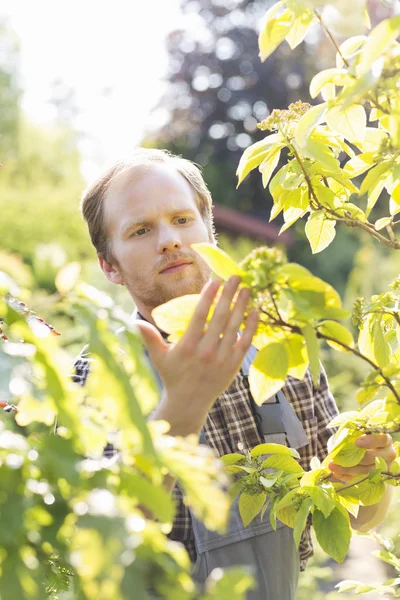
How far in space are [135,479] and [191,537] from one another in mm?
1028

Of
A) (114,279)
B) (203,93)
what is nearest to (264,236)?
(203,93)

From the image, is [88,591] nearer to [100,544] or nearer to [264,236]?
[100,544]

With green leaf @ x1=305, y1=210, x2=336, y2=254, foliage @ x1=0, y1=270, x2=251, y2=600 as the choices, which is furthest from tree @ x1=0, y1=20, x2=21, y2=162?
foliage @ x1=0, y1=270, x2=251, y2=600

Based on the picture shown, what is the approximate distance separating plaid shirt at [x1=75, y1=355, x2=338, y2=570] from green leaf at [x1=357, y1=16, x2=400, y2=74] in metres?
1.05

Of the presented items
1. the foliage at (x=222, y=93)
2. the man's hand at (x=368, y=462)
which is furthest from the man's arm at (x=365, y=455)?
the foliage at (x=222, y=93)

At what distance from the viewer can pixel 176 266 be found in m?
1.66

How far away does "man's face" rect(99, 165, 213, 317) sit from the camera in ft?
5.43

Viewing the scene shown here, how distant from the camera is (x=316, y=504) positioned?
3.50 feet

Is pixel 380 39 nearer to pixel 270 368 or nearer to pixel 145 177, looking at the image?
pixel 270 368

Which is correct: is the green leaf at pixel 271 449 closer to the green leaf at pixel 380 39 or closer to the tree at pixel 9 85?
the green leaf at pixel 380 39

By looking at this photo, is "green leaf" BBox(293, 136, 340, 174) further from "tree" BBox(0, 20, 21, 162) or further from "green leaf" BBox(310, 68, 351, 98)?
"tree" BBox(0, 20, 21, 162)

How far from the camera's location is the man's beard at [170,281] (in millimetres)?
1653

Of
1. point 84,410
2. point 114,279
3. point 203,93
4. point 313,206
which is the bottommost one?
point 203,93

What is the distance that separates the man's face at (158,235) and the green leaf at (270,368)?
0.78m
